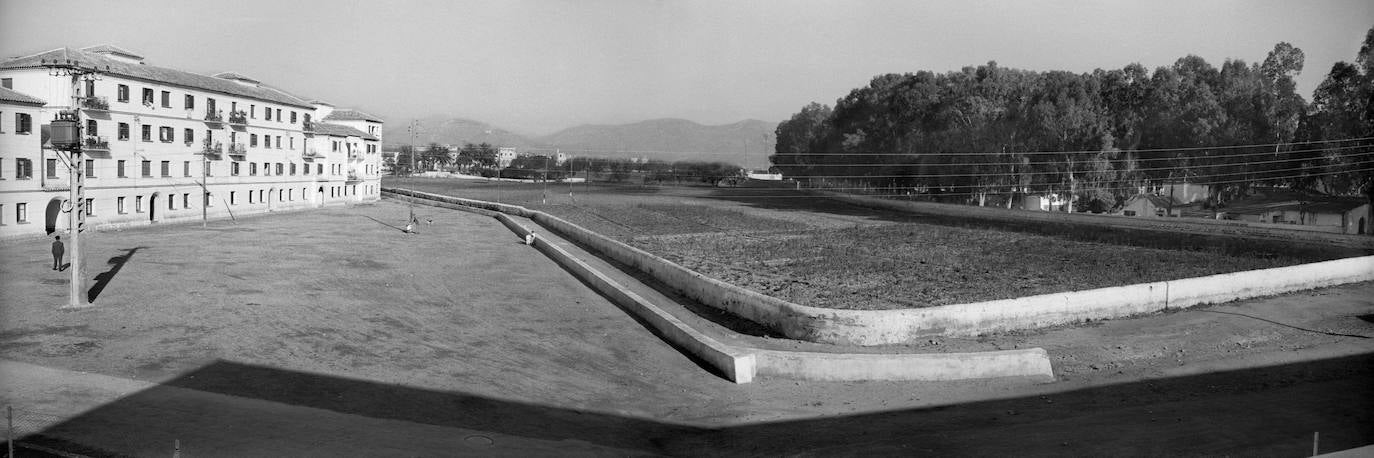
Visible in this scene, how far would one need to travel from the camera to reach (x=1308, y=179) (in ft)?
184

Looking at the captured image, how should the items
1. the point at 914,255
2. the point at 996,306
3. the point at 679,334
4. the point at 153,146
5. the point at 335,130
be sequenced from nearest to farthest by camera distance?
the point at 996,306 → the point at 679,334 → the point at 914,255 → the point at 153,146 → the point at 335,130

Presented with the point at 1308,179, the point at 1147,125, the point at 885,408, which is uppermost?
the point at 1147,125

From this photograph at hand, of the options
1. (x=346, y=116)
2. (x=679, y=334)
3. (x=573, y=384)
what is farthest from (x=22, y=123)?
(x=346, y=116)

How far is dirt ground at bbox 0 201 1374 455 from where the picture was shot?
10.2 metres

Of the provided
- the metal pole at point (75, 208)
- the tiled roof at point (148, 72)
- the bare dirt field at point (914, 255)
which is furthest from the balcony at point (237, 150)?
the metal pole at point (75, 208)

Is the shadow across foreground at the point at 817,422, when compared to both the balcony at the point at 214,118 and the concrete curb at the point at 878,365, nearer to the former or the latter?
the concrete curb at the point at 878,365

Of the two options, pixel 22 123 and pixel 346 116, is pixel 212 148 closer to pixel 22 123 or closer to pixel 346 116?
pixel 22 123

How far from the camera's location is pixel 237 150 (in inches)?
2053

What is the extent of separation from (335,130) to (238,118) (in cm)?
1704

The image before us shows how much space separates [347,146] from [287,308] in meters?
57.9

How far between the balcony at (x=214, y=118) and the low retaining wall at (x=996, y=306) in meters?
38.2

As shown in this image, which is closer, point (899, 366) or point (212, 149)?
point (899, 366)

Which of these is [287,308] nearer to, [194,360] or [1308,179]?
[194,360]

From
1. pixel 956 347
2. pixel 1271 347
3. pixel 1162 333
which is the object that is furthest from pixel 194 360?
pixel 1271 347
